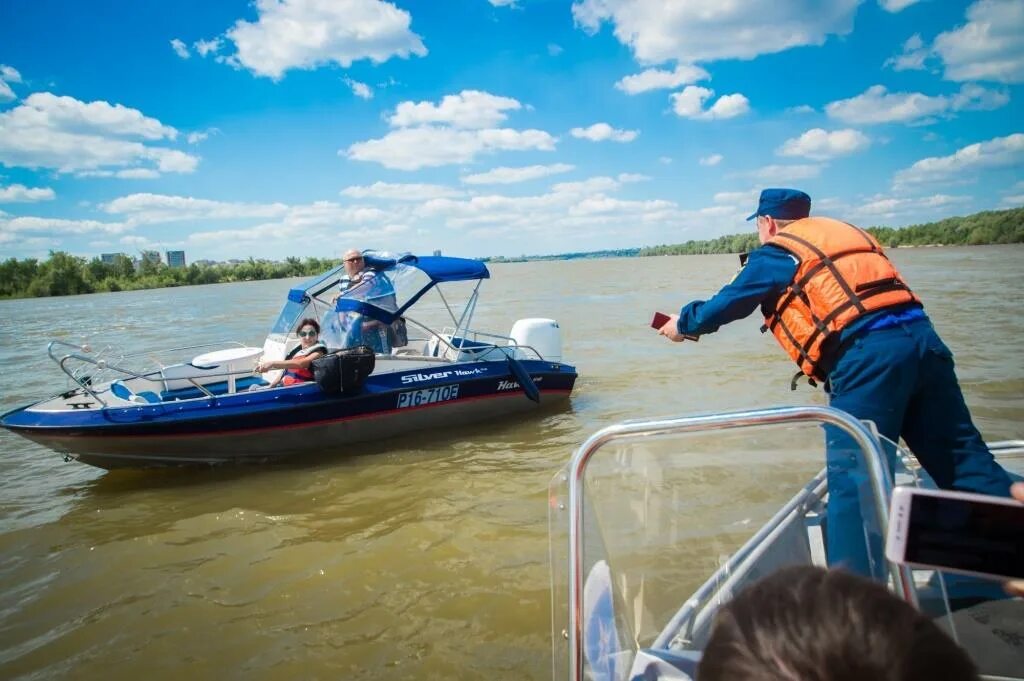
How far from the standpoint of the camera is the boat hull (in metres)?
6.59

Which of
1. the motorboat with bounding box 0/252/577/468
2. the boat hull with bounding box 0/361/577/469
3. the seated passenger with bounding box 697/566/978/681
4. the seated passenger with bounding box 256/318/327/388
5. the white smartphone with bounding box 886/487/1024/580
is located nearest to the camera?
the seated passenger with bounding box 697/566/978/681

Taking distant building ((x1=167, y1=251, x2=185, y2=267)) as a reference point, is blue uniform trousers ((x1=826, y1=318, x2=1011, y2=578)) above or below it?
below

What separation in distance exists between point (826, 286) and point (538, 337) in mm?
7213

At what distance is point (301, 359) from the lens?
7527 millimetres

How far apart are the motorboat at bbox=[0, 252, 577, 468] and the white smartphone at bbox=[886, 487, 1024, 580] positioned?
623cm

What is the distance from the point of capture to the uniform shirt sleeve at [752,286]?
2.94m

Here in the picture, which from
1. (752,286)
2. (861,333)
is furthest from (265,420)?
(861,333)

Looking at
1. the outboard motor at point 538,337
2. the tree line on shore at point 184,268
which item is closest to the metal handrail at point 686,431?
the outboard motor at point 538,337

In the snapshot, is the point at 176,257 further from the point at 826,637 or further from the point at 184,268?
the point at 826,637

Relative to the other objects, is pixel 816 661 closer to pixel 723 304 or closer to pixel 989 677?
pixel 989 677

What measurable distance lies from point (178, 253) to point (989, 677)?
199244 millimetres

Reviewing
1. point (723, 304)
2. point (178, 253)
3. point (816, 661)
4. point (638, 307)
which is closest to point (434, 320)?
point (638, 307)

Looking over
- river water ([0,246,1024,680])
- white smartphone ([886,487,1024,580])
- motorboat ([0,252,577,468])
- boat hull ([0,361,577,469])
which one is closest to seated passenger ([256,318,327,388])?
motorboat ([0,252,577,468])

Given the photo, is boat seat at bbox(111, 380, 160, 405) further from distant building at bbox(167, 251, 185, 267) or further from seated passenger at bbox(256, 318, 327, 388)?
distant building at bbox(167, 251, 185, 267)
